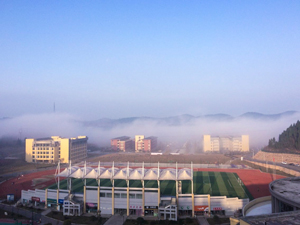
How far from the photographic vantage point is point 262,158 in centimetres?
4025

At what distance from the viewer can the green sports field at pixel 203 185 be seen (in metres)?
20.6

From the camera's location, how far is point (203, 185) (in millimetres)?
23141

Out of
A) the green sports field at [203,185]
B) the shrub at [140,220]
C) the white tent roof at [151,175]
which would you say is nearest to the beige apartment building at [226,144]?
the green sports field at [203,185]

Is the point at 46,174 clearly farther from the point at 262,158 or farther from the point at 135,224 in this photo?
the point at 262,158

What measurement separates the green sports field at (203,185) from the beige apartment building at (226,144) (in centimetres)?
2740

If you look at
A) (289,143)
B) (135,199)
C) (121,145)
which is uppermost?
(289,143)

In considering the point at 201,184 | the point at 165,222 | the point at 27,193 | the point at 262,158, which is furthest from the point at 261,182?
the point at 27,193

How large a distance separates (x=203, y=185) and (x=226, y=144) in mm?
35427

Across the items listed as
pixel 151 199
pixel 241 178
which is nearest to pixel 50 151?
pixel 151 199

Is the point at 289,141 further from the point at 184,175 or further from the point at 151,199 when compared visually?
the point at 151,199

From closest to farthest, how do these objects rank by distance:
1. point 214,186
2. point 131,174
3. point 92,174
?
point 131,174 < point 92,174 < point 214,186

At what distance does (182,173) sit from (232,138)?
1690 inches

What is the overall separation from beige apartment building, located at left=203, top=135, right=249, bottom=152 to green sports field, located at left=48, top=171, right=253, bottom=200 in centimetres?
2740

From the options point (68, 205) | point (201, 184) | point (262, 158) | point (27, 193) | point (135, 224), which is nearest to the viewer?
point (135, 224)
